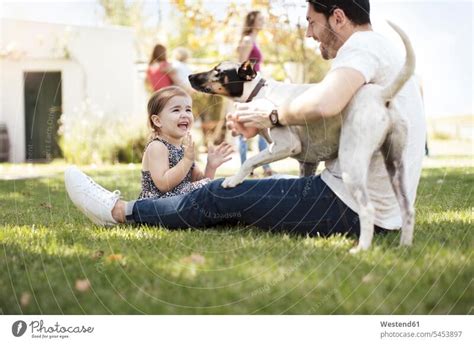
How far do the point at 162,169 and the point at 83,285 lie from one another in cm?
146

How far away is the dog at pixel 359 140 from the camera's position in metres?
2.93

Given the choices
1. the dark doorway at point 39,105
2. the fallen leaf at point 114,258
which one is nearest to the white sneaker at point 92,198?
the fallen leaf at point 114,258

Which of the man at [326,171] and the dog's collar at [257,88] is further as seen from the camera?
the dog's collar at [257,88]

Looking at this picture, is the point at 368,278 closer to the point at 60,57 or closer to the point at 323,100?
the point at 323,100

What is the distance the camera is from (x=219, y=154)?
159 inches

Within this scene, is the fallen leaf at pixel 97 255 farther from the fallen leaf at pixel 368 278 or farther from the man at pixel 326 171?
the fallen leaf at pixel 368 278

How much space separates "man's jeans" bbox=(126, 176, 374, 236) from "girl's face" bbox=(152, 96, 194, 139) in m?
0.64

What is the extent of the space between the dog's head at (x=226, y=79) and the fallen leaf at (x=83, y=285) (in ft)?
4.69

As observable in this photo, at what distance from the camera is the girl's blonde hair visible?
13.9 feet

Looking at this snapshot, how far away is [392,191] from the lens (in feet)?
10.5

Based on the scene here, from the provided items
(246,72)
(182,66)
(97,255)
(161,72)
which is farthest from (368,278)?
(161,72)

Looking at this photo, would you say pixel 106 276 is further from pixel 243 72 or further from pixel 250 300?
pixel 243 72
